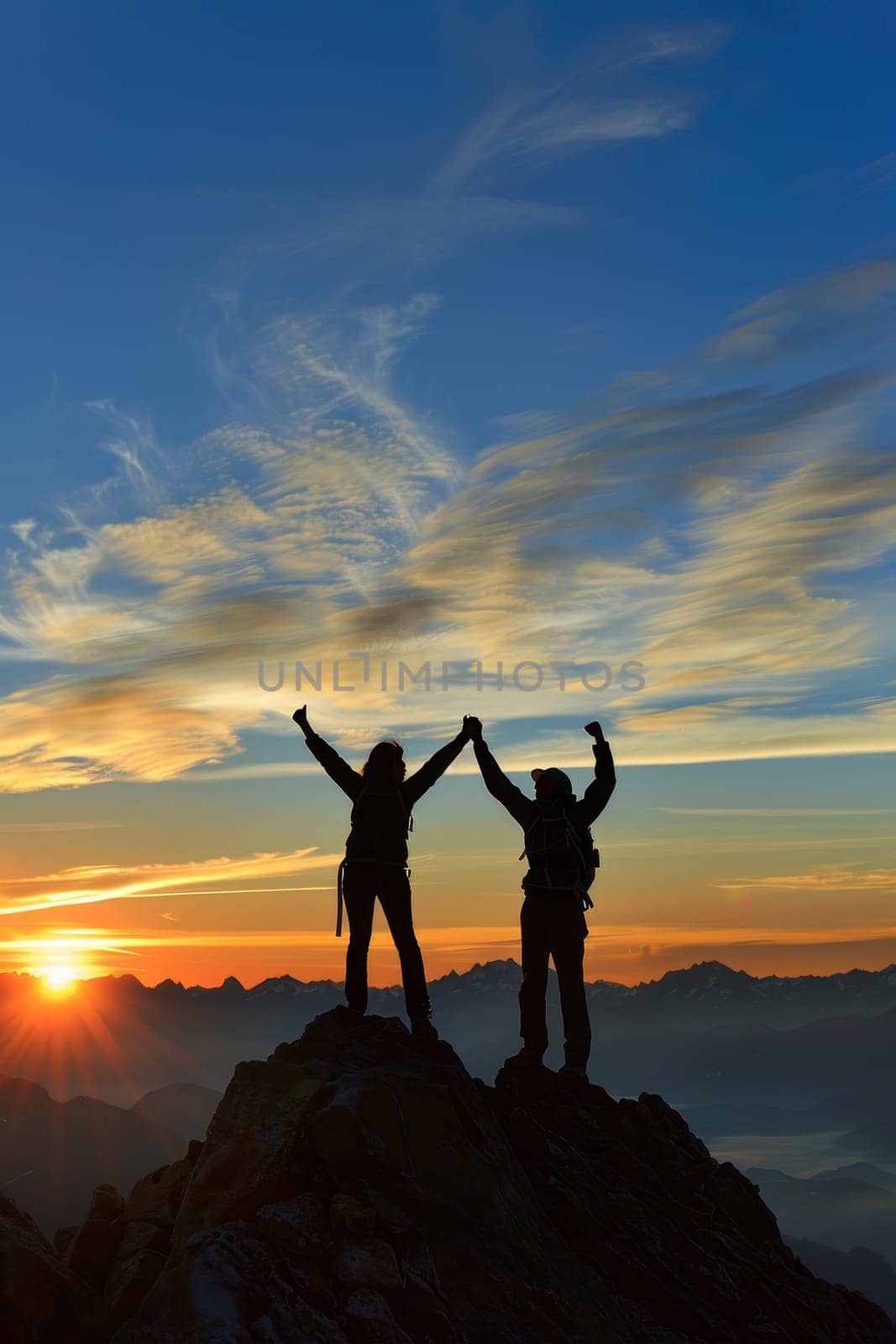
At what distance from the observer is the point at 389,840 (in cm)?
1519

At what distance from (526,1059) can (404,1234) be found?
5857 millimetres

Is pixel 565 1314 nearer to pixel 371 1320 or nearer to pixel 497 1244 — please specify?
pixel 497 1244

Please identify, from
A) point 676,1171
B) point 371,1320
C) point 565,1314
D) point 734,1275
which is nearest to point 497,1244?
point 565,1314

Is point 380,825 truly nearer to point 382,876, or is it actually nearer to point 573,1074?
point 382,876

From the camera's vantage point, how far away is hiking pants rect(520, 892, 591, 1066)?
17062 millimetres

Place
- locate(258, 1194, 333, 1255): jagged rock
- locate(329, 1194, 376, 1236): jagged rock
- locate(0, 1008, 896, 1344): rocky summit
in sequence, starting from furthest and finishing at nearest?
locate(329, 1194, 376, 1236): jagged rock, locate(258, 1194, 333, 1255): jagged rock, locate(0, 1008, 896, 1344): rocky summit

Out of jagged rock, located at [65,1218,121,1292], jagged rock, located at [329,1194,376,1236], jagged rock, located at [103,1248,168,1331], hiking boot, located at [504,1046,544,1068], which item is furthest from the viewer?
hiking boot, located at [504,1046,544,1068]

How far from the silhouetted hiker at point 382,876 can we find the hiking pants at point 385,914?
0.04 ft

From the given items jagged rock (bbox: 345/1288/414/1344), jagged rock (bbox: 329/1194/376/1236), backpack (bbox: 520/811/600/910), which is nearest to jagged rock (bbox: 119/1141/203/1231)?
jagged rock (bbox: 329/1194/376/1236)

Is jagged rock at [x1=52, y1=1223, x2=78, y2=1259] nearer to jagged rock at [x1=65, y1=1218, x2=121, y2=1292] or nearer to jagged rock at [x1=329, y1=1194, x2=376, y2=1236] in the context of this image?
jagged rock at [x1=65, y1=1218, x2=121, y2=1292]

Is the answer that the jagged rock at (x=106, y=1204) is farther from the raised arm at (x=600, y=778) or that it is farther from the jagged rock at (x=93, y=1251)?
the raised arm at (x=600, y=778)

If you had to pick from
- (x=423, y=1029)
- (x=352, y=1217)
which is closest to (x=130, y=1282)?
(x=352, y=1217)

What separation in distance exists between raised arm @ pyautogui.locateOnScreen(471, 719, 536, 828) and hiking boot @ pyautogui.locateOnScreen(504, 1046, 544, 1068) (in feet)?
10.9

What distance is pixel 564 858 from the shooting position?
56.9ft
